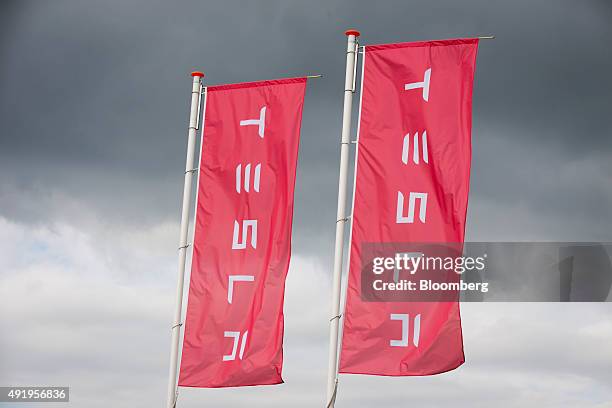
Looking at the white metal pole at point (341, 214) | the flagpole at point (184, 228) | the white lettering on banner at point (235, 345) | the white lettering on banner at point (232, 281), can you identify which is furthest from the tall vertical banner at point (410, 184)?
the flagpole at point (184, 228)

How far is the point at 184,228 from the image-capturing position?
1022 inches

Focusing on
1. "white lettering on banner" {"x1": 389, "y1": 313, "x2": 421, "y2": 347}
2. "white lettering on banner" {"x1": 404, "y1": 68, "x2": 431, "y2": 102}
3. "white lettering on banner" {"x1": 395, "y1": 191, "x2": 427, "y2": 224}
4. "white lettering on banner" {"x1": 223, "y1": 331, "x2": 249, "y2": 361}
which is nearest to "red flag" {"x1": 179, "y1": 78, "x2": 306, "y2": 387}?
"white lettering on banner" {"x1": 223, "y1": 331, "x2": 249, "y2": 361}

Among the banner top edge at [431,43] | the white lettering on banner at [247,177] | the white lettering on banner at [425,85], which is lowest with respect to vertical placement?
the white lettering on banner at [247,177]

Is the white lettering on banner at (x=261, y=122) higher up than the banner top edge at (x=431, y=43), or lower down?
lower down

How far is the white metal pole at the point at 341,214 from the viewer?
22.3 metres

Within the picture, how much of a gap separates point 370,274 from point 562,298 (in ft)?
18.3

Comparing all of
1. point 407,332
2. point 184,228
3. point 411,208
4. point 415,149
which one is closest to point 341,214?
point 411,208

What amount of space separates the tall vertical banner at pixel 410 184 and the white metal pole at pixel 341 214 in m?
0.54

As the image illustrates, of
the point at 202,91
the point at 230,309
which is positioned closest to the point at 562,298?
the point at 230,309

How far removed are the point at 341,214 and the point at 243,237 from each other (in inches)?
93.8

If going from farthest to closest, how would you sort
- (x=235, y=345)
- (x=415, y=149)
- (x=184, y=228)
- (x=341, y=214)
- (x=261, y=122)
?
(x=184, y=228) < (x=261, y=122) < (x=235, y=345) < (x=341, y=214) < (x=415, y=149)

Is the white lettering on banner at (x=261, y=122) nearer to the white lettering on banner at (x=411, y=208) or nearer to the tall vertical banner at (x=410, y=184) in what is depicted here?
the tall vertical banner at (x=410, y=184)

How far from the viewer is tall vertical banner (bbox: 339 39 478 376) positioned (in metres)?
21.3

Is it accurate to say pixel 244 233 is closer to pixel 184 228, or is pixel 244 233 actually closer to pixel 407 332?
pixel 184 228
